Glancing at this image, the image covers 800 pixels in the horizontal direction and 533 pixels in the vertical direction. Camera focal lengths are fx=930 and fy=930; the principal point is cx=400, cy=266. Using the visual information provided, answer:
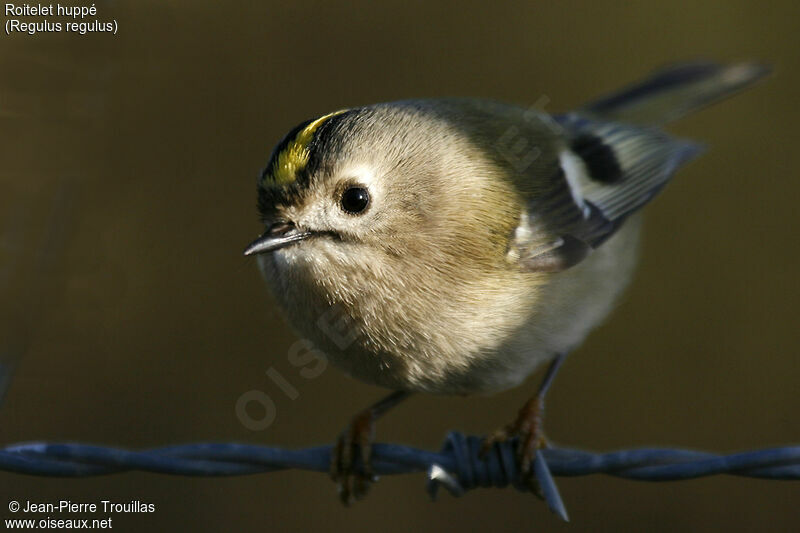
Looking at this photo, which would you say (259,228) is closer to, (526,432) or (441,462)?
(526,432)

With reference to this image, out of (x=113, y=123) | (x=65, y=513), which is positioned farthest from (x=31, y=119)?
(x=65, y=513)

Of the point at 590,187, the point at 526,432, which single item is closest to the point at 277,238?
the point at 526,432

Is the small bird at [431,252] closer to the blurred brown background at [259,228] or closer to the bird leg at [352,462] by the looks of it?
the bird leg at [352,462]

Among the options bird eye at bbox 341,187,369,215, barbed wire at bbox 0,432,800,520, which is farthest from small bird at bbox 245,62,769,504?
barbed wire at bbox 0,432,800,520

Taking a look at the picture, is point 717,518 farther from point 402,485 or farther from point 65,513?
point 65,513

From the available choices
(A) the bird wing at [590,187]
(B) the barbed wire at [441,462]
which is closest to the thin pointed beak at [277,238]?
(B) the barbed wire at [441,462]
